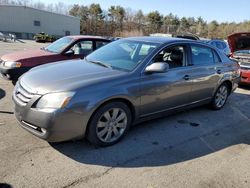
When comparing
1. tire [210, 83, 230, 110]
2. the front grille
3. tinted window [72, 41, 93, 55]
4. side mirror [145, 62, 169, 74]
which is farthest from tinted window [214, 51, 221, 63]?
the front grille

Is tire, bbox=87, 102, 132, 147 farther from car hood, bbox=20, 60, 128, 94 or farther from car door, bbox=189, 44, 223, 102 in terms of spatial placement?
car door, bbox=189, 44, 223, 102

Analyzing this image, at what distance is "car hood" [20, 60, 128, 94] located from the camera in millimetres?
3585

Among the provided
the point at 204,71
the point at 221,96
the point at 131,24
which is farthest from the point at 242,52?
the point at 131,24

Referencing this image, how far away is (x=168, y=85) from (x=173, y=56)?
677 millimetres

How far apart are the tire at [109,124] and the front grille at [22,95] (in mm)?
884

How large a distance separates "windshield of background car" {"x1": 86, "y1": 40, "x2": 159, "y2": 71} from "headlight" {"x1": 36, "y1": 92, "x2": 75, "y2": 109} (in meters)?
1.17

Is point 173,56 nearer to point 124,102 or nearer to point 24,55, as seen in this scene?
point 124,102

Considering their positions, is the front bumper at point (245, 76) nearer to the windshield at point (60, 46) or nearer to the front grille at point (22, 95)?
the windshield at point (60, 46)

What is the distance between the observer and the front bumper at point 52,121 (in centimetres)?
340

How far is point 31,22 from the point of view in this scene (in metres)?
45.6

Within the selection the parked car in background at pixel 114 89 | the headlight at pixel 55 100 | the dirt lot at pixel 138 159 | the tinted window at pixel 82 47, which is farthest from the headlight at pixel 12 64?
the headlight at pixel 55 100

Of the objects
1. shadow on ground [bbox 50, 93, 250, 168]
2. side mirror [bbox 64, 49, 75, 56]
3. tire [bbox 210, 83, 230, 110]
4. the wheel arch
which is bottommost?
shadow on ground [bbox 50, 93, 250, 168]

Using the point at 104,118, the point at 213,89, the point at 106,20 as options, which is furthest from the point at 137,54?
the point at 106,20

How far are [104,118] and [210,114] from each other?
9.87ft
